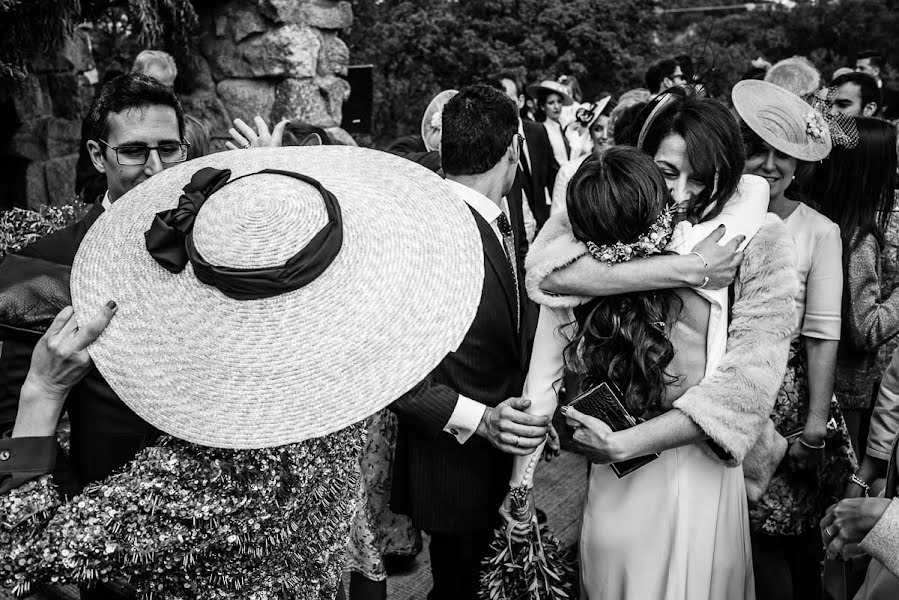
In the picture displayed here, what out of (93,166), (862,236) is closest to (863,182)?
(862,236)

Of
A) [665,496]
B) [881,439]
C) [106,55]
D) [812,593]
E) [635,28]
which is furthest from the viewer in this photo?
[635,28]

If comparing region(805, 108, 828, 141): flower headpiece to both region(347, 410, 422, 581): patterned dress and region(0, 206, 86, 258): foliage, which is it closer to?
region(347, 410, 422, 581): patterned dress

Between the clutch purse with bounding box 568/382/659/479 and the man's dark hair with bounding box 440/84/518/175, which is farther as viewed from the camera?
the man's dark hair with bounding box 440/84/518/175

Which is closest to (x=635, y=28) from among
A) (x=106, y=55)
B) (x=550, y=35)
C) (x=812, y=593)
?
(x=550, y=35)

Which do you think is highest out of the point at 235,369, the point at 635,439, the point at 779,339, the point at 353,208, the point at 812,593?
the point at 353,208

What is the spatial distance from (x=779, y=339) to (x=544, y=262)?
632 mm

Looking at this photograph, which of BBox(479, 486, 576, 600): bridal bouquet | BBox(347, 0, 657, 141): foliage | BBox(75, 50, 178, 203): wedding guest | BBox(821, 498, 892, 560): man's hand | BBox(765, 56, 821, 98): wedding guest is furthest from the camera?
BBox(347, 0, 657, 141): foliage

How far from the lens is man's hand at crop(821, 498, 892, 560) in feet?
5.92

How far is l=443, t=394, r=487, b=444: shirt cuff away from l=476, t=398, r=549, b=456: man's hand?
0.11m

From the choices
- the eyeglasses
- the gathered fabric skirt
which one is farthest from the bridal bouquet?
the eyeglasses

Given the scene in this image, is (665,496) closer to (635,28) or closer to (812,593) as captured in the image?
(812,593)

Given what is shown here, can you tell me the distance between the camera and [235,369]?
56.9 inches

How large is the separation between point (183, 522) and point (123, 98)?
57.5 inches

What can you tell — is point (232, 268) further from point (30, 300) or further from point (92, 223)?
point (92, 223)
